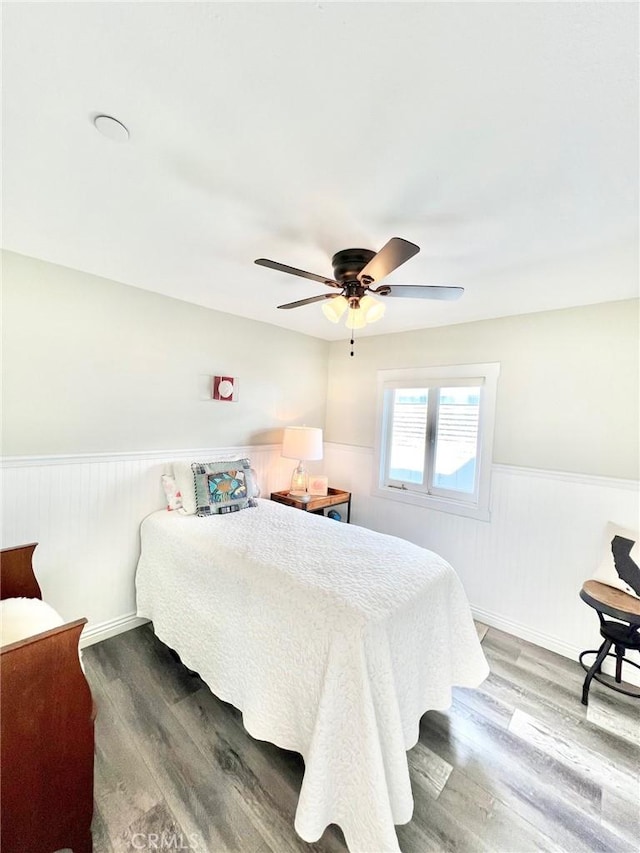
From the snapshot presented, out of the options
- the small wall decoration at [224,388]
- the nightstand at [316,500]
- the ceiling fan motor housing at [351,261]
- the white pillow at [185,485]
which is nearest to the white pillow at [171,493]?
the white pillow at [185,485]

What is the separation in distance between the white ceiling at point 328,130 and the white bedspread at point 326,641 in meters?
1.63

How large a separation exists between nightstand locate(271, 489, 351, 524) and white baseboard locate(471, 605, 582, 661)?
57.4 inches

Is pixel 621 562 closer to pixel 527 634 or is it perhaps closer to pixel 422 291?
pixel 527 634

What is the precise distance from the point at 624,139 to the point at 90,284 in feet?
8.98

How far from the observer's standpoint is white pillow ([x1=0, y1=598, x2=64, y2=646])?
1423 mm

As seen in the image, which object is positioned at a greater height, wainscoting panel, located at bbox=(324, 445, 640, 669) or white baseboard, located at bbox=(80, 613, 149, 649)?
wainscoting panel, located at bbox=(324, 445, 640, 669)

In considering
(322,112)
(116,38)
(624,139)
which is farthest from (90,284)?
(624,139)

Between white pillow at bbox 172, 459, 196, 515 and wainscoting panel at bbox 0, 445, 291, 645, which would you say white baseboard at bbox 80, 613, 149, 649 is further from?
white pillow at bbox 172, 459, 196, 515

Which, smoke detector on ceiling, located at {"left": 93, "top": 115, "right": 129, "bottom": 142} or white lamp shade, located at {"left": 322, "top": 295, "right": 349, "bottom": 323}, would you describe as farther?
white lamp shade, located at {"left": 322, "top": 295, "right": 349, "bottom": 323}

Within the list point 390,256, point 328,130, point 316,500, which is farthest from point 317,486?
point 328,130

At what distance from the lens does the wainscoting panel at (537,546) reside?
7.79 ft

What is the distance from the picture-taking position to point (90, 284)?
232 cm

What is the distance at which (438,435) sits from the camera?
3154 millimetres

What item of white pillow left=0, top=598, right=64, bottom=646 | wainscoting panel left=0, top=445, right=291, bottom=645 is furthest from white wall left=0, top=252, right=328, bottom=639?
white pillow left=0, top=598, right=64, bottom=646
